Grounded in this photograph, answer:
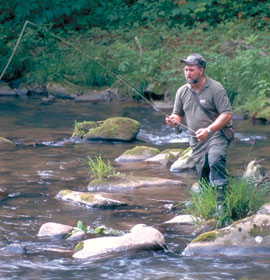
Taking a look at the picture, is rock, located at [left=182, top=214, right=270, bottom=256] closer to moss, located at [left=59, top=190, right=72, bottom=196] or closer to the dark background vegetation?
moss, located at [left=59, top=190, right=72, bottom=196]

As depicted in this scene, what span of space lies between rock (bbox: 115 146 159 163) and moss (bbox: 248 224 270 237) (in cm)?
455

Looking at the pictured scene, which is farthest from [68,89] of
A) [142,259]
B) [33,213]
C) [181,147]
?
[142,259]

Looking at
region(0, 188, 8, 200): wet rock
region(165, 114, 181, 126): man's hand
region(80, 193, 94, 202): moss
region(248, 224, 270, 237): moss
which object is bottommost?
region(0, 188, 8, 200): wet rock

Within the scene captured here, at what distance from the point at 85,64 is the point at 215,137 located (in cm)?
1254

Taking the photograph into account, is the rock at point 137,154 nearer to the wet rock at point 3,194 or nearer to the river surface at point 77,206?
the river surface at point 77,206

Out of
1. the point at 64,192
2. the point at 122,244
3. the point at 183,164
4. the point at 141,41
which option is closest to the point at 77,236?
the point at 122,244

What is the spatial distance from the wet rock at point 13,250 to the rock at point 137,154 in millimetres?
4395

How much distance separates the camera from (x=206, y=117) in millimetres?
6535

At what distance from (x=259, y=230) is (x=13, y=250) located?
217cm

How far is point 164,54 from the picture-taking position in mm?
18734

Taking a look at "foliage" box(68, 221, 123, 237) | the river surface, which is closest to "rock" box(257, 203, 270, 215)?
the river surface

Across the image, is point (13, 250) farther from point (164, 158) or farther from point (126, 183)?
point (164, 158)

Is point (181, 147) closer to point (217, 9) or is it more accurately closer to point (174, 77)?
point (174, 77)

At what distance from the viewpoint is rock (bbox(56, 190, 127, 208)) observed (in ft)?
24.8
